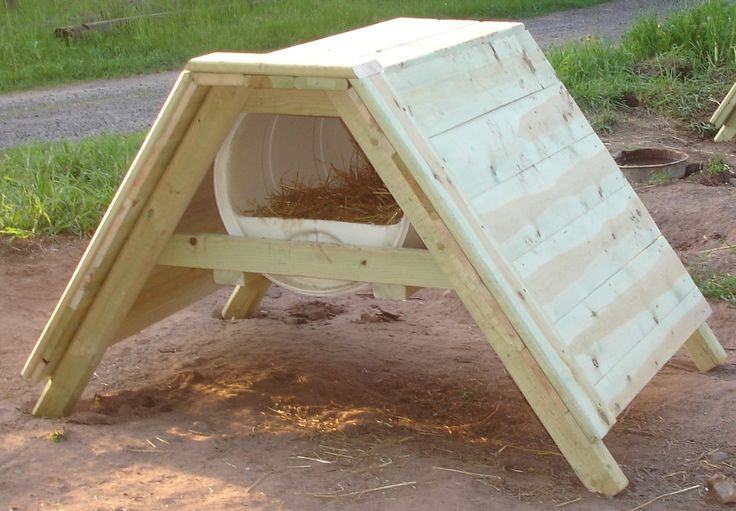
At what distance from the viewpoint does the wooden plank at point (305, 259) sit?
333 centimetres

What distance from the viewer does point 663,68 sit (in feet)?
28.0

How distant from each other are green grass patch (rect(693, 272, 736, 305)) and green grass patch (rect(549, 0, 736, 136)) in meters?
2.76

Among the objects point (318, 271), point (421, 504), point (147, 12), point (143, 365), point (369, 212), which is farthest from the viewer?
point (147, 12)

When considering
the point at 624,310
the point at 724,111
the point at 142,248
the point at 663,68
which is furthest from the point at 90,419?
the point at 663,68

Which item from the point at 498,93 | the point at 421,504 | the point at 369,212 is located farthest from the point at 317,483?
the point at 498,93

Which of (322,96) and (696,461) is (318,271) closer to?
(322,96)

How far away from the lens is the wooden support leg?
4.87 meters

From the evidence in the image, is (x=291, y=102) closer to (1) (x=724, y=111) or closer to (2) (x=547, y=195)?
(2) (x=547, y=195)

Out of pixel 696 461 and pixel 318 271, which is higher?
pixel 318 271

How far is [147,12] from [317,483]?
913 cm

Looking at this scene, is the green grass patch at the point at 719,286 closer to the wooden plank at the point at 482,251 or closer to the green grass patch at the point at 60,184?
the wooden plank at the point at 482,251

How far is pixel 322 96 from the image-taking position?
129 inches

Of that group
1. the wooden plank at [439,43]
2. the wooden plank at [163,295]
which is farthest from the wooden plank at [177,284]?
the wooden plank at [439,43]

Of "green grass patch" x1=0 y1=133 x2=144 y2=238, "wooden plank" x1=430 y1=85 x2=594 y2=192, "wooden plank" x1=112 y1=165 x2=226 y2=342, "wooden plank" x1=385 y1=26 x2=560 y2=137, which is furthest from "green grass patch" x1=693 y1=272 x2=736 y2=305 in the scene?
"green grass patch" x1=0 y1=133 x2=144 y2=238
